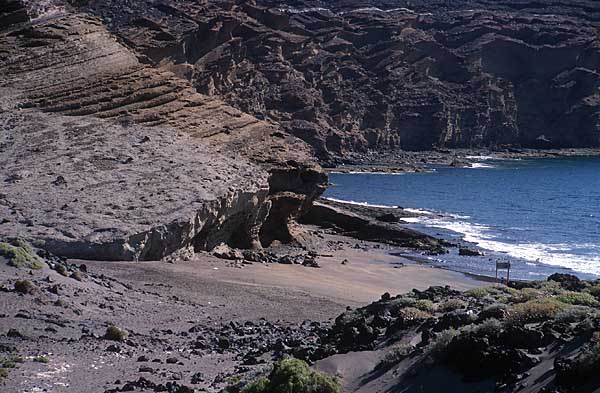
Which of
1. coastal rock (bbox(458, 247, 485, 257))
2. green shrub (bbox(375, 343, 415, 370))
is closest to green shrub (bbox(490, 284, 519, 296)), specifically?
green shrub (bbox(375, 343, 415, 370))

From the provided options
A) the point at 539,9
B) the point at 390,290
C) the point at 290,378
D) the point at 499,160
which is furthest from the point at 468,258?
the point at 539,9

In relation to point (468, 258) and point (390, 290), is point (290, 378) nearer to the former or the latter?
point (390, 290)

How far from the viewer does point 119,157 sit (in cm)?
3130

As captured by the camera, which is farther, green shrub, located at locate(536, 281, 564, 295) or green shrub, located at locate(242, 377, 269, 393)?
green shrub, located at locate(536, 281, 564, 295)

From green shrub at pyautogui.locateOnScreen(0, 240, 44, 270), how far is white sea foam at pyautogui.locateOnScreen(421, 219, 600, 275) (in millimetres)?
28062

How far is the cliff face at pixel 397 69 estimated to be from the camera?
11106cm

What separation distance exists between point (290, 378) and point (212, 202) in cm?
1841

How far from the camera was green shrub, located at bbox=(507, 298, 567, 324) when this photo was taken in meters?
12.7

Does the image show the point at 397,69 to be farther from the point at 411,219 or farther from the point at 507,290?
the point at 507,290

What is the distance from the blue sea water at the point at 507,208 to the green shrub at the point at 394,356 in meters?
26.3

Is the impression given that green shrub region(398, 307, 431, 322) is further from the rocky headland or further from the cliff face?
the cliff face

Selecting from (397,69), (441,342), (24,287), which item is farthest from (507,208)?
(397,69)

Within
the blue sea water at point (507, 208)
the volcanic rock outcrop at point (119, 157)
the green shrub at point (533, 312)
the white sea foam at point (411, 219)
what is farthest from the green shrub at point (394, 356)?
the white sea foam at point (411, 219)

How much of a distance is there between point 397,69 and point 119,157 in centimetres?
11237
